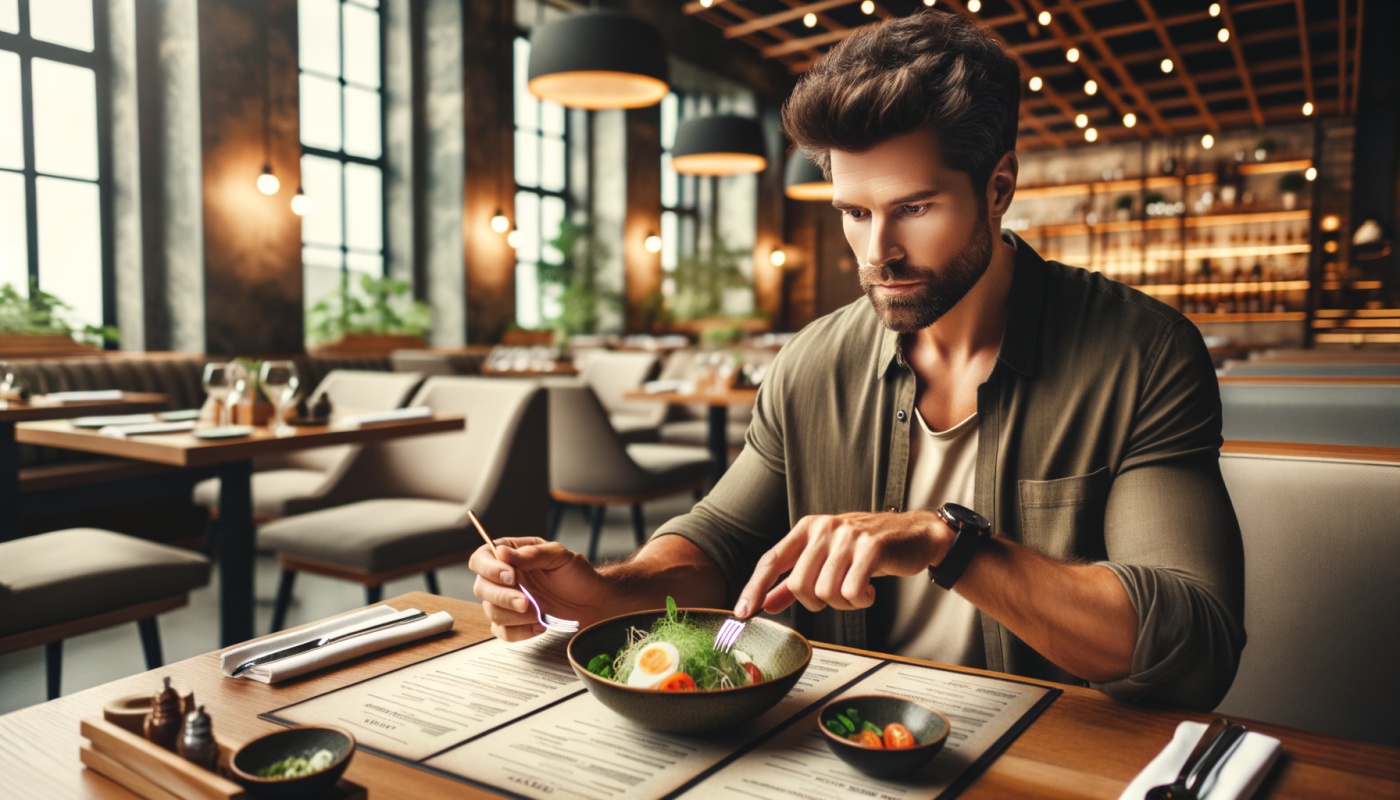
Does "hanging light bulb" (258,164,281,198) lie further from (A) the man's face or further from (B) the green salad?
(B) the green salad

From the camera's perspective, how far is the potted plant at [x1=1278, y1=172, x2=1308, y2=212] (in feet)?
33.4

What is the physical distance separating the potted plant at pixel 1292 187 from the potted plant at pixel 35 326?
11428 millimetres

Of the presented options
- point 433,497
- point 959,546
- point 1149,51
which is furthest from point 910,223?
point 1149,51

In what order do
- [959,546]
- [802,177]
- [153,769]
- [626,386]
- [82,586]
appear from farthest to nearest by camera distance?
[802,177]
[626,386]
[82,586]
[959,546]
[153,769]

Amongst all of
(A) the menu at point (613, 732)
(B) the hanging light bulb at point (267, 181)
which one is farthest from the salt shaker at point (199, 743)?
(B) the hanging light bulb at point (267, 181)

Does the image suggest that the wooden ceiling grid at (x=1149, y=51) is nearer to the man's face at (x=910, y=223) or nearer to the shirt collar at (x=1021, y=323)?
the shirt collar at (x=1021, y=323)

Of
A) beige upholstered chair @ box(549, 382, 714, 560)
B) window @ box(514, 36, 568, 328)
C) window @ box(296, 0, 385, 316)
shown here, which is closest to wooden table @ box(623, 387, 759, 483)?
beige upholstered chair @ box(549, 382, 714, 560)

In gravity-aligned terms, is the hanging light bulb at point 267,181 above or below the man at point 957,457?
above

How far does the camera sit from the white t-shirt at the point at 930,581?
1.26 meters

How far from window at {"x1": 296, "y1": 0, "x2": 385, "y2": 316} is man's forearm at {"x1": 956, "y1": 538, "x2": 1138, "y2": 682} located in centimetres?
730

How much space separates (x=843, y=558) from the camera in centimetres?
82

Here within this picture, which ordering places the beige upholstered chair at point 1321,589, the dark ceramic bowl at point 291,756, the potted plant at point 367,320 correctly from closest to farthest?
the dark ceramic bowl at point 291,756 → the beige upholstered chair at point 1321,589 → the potted plant at point 367,320

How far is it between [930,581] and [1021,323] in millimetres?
378

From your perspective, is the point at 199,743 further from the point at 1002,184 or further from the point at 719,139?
the point at 719,139
